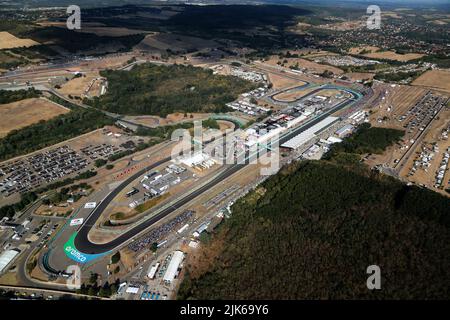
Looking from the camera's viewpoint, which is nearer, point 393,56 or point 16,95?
point 16,95

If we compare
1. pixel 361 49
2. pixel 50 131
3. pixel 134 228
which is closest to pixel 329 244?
pixel 134 228

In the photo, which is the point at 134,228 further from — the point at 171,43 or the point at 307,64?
the point at 171,43

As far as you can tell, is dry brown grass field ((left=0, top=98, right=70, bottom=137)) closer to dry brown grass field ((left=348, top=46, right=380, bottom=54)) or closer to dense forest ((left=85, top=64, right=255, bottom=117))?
dense forest ((left=85, top=64, right=255, bottom=117))

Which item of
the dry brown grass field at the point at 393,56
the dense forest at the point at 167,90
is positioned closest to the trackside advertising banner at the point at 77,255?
the dense forest at the point at 167,90

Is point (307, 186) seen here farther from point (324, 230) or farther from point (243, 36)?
point (243, 36)

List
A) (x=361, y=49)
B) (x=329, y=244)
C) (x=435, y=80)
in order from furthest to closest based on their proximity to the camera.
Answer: (x=361, y=49) → (x=435, y=80) → (x=329, y=244)

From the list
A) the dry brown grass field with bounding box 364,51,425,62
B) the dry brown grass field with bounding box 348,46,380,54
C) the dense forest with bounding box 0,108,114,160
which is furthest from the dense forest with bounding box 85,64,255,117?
the dry brown grass field with bounding box 348,46,380,54

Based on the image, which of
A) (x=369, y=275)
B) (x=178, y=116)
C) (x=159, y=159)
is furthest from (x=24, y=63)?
(x=369, y=275)
